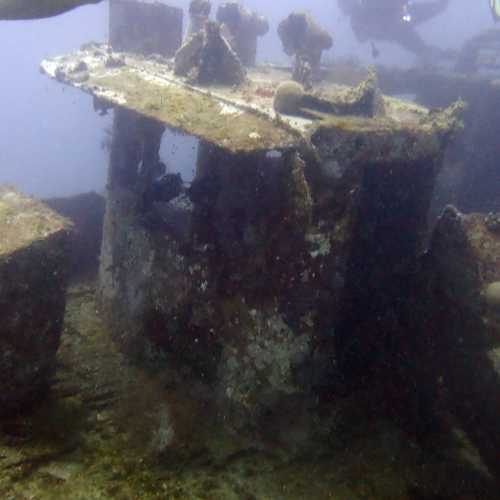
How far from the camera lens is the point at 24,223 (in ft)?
15.9

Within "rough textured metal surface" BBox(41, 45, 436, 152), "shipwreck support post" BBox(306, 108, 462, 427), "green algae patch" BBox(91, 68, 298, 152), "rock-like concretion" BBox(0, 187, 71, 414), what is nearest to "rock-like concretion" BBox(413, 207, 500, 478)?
"shipwreck support post" BBox(306, 108, 462, 427)

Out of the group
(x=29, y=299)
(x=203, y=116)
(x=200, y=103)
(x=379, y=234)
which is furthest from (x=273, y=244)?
(x=29, y=299)

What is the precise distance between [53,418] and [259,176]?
10.4 feet

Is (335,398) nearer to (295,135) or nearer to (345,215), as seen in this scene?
(345,215)

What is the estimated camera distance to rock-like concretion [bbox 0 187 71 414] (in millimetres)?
4457

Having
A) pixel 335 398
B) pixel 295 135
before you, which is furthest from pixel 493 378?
pixel 295 135

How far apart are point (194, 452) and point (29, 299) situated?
2097 mm

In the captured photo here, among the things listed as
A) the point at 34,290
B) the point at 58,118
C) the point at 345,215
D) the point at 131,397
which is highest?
the point at 345,215

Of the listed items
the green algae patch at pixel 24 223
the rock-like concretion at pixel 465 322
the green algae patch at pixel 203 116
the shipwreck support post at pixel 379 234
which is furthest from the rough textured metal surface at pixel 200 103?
the green algae patch at pixel 24 223

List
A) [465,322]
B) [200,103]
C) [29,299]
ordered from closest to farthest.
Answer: [29,299] → [465,322] → [200,103]

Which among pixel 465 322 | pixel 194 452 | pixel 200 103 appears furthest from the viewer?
pixel 200 103

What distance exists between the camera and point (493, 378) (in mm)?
4859

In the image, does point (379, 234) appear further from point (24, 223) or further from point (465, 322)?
point (24, 223)

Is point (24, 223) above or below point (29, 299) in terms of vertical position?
above
